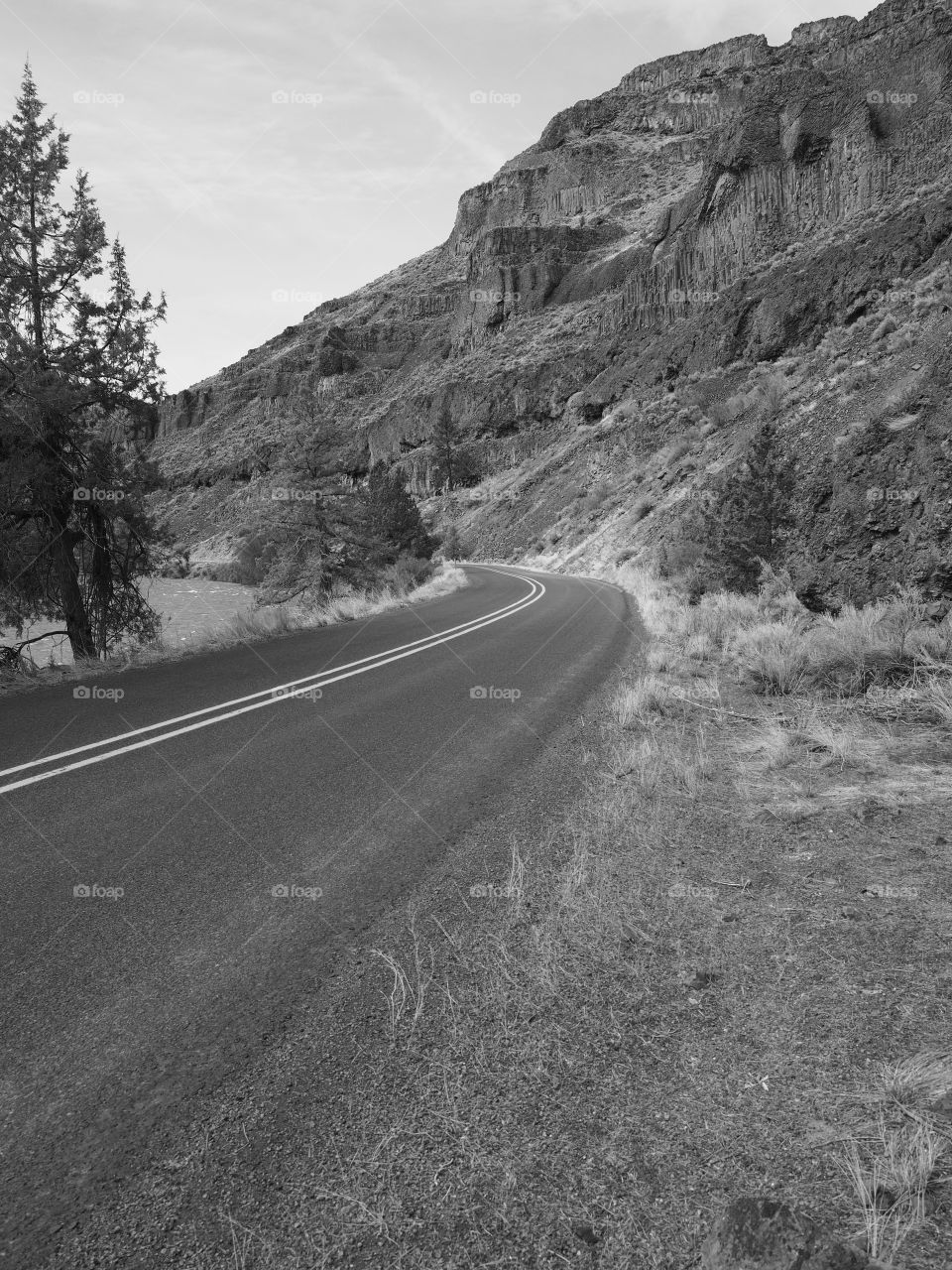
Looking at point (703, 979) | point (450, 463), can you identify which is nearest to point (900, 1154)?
point (703, 979)

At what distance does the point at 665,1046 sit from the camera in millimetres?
2305

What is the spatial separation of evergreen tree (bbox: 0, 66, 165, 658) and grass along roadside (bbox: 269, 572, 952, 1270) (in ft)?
35.2

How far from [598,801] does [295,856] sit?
2070 mm

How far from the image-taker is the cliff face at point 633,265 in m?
46.5

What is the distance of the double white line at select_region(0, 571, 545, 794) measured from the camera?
17.9 feet

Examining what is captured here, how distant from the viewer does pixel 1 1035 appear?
96.5 inches

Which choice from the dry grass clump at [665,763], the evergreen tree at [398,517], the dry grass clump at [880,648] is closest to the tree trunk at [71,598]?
the dry grass clump at [665,763]

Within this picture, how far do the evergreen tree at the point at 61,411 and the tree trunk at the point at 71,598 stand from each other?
0.02m

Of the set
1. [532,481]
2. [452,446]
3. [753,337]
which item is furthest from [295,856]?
[452,446]

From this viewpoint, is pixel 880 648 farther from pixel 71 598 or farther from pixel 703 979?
pixel 71 598

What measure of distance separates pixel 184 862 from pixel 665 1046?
2.73 m

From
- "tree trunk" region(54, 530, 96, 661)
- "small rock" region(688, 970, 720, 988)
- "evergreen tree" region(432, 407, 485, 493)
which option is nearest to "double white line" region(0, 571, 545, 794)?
"small rock" region(688, 970, 720, 988)

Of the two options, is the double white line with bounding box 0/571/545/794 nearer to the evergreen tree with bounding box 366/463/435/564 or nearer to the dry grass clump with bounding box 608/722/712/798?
the dry grass clump with bounding box 608/722/712/798

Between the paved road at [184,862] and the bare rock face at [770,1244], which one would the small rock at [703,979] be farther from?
the paved road at [184,862]
